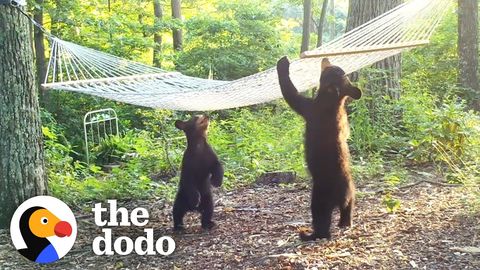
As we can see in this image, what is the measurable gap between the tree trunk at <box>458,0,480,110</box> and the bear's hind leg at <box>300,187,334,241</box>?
7.15m

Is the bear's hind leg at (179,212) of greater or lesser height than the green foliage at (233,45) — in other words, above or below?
below

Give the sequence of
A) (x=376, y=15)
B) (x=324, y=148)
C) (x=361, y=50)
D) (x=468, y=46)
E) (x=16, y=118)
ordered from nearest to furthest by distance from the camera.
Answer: (x=361, y=50), (x=324, y=148), (x=16, y=118), (x=376, y=15), (x=468, y=46)

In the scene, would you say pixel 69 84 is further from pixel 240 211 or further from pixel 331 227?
pixel 331 227

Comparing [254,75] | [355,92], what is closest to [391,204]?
[355,92]

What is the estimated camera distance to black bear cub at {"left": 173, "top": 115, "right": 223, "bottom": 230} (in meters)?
4.00

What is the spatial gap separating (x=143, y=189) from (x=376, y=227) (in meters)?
2.37

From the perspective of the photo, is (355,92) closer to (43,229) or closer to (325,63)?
(325,63)

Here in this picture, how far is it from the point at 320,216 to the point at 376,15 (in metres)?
3.63

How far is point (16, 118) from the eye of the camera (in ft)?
13.6

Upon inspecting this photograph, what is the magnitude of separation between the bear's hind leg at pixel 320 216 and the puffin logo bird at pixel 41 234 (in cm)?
158

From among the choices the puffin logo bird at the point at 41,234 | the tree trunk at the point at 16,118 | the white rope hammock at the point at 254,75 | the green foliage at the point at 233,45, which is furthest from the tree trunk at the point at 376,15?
the green foliage at the point at 233,45

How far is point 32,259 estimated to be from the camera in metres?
3.67

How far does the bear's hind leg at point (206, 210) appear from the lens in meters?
3.99

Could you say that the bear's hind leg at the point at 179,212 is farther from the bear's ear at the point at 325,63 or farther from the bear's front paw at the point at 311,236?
the bear's ear at the point at 325,63
